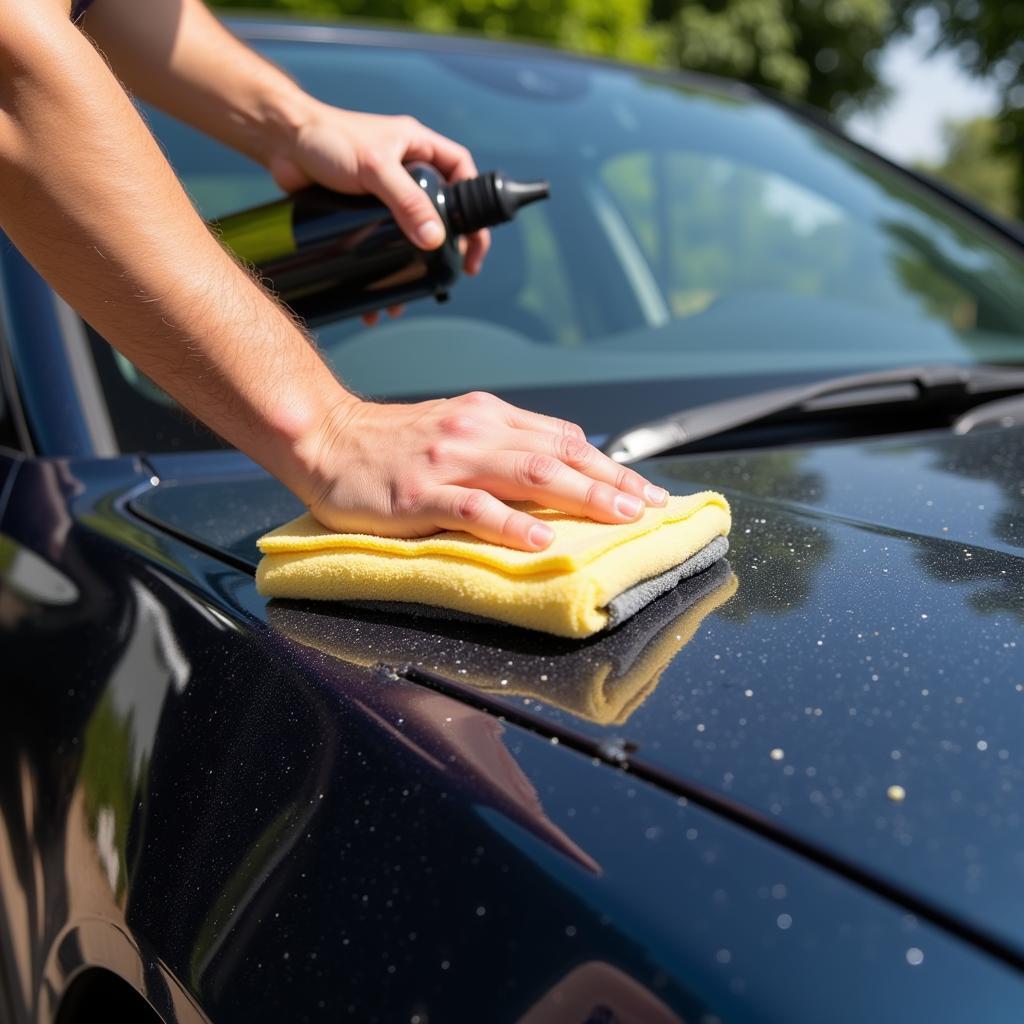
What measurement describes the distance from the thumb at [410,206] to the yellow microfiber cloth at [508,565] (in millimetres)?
550

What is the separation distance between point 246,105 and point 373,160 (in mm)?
281

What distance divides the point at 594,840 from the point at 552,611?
213 millimetres

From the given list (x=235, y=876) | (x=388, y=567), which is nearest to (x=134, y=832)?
(x=235, y=876)

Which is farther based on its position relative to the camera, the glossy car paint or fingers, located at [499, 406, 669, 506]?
fingers, located at [499, 406, 669, 506]

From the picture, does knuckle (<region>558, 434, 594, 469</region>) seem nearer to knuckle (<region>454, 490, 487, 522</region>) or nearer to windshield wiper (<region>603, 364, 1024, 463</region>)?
knuckle (<region>454, 490, 487, 522</region>)

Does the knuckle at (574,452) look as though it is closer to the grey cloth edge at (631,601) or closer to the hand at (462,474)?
the hand at (462,474)

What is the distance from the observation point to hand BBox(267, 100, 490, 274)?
151cm

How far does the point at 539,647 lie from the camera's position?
89 cm

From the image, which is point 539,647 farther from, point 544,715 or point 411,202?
point 411,202

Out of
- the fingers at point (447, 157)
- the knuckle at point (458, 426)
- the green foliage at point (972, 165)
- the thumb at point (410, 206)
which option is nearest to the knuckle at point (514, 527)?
the knuckle at point (458, 426)

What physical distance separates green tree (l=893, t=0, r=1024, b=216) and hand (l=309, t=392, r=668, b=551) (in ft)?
47.8

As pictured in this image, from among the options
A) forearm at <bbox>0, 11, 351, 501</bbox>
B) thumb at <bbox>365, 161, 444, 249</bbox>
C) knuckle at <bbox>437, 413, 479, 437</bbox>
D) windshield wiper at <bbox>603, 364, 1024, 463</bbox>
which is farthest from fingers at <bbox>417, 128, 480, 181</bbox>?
knuckle at <bbox>437, 413, 479, 437</bbox>

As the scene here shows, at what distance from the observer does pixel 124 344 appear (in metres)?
1.10

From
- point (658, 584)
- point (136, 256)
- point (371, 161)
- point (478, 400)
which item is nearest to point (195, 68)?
point (371, 161)
